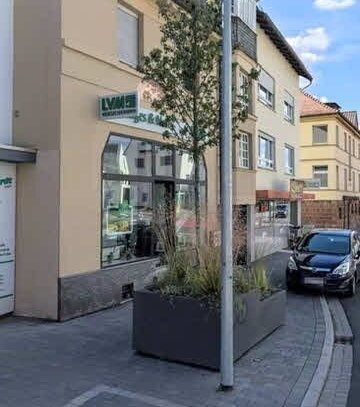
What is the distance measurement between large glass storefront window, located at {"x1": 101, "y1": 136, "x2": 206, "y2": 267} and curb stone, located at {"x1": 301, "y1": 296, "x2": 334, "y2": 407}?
2.80 meters

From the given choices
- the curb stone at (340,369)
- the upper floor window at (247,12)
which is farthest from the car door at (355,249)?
the upper floor window at (247,12)

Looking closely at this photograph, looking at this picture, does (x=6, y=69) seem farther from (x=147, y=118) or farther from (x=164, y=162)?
(x=164, y=162)

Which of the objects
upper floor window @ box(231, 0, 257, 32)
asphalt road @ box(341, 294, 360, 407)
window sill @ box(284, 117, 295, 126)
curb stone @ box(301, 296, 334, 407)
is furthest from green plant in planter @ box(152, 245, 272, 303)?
window sill @ box(284, 117, 295, 126)

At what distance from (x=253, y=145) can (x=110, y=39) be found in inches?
361

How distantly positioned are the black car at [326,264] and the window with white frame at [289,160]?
11480 millimetres

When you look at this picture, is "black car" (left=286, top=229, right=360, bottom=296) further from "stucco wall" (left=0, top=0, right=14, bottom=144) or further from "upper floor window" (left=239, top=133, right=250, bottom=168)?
"stucco wall" (left=0, top=0, right=14, bottom=144)

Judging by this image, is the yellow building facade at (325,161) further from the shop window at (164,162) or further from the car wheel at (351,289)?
the shop window at (164,162)

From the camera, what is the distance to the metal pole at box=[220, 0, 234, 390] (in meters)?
5.57

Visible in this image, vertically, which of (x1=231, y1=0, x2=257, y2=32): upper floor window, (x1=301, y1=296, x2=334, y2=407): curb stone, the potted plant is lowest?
(x1=301, y1=296, x2=334, y2=407): curb stone

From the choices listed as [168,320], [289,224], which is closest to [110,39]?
[168,320]

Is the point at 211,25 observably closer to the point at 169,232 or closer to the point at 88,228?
the point at 169,232

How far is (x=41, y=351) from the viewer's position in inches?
276

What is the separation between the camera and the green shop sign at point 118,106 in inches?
366

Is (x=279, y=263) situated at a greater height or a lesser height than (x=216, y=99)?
lesser
